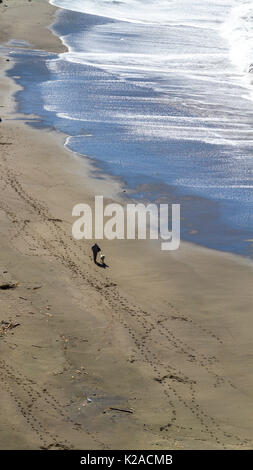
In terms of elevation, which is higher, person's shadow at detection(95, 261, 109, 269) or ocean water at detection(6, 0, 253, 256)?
ocean water at detection(6, 0, 253, 256)

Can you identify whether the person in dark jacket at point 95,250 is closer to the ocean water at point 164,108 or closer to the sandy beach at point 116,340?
the sandy beach at point 116,340

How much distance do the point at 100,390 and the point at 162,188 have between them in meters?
9.20

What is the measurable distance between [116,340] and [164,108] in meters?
16.1

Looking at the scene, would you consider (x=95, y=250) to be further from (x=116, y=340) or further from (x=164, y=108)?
(x=164, y=108)

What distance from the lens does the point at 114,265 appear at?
45.6 ft

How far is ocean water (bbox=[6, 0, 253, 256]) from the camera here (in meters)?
17.8

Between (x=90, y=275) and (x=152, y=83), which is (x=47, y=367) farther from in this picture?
(x=152, y=83)

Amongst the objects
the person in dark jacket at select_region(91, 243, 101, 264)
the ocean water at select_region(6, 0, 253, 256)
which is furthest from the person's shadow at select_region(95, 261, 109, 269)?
the ocean water at select_region(6, 0, 253, 256)

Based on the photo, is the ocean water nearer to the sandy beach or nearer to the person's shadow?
the sandy beach

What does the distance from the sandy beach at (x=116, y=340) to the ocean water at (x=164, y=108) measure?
2.24 m

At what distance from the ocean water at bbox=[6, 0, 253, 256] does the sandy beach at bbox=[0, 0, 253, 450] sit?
7.34 ft
